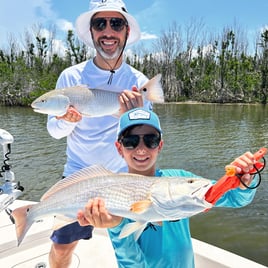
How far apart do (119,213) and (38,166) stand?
948 cm

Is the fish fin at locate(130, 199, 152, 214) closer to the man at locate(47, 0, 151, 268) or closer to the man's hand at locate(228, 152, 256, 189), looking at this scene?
the man's hand at locate(228, 152, 256, 189)

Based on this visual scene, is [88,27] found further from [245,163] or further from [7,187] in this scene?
[245,163]

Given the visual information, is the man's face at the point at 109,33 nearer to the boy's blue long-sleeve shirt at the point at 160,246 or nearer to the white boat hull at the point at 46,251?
the boy's blue long-sleeve shirt at the point at 160,246

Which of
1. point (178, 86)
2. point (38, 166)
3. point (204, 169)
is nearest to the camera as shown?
point (204, 169)

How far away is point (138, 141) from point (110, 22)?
2.98 ft

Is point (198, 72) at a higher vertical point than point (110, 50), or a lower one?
higher

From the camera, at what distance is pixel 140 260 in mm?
1660

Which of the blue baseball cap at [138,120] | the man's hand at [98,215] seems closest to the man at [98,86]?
the blue baseball cap at [138,120]

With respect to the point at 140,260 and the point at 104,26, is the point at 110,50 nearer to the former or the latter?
Answer: the point at 104,26

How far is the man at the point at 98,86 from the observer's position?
2.20 meters

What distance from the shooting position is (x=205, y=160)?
34.8 feet

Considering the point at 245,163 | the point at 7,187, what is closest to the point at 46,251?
the point at 7,187

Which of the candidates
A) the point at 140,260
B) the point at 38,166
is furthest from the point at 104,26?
the point at 38,166

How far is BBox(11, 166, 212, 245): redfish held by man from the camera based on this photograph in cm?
129
